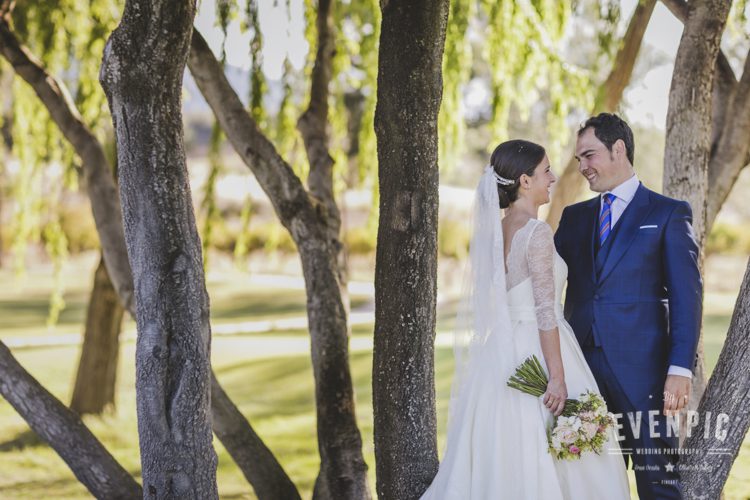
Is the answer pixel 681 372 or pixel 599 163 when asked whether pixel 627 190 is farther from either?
pixel 681 372

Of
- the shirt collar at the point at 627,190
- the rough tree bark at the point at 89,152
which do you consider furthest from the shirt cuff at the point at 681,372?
the rough tree bark at the point at 89,152

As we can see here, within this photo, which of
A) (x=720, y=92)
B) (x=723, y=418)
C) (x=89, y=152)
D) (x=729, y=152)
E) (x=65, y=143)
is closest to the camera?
(x=723, y=418)

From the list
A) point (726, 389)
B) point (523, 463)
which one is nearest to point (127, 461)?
point (523, 463)

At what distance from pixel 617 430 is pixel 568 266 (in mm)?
636

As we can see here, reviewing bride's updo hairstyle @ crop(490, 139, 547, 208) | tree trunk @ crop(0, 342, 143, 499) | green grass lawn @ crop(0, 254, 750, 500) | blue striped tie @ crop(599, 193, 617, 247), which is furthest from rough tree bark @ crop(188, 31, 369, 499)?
blue striped tie @ crop(599, 193, 617, 247)

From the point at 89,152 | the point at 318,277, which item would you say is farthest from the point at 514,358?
the point at 89,152

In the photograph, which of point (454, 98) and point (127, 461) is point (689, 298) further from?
point (127, 461)

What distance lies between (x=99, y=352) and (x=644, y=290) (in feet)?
17.1

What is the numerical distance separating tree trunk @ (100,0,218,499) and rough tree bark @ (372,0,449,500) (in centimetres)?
70

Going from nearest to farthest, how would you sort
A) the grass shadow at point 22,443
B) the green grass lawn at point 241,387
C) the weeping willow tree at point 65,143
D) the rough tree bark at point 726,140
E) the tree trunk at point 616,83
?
the rough tree bark at point 726,140 < the tree trunk at point 616,83 < the green grass lawn at point 241,387 < the weeping willow tree at point 65,143 < the grass shadow at point 22,443

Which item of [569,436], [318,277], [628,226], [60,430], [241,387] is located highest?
[628,226]

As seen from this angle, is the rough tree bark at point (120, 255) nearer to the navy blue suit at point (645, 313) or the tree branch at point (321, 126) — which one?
the tree branch at point (321, 126)

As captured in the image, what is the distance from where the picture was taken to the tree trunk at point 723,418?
306 centimetres

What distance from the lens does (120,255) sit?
4.61m
